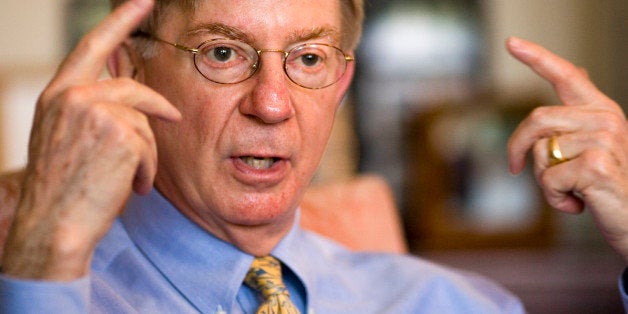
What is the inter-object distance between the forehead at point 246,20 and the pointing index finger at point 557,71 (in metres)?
0.37

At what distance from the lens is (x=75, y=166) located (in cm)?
105

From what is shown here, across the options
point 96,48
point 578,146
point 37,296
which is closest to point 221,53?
point 96,48

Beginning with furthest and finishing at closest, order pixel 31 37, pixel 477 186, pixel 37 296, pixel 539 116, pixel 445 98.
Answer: pixel 445 98, pixel 31 37, pixel 477 186, pixel 539 116, pixel 37 296

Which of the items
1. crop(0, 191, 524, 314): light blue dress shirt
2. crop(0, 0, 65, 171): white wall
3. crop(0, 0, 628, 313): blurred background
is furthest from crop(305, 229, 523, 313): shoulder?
crop(0, 0, 65, 171): white wall

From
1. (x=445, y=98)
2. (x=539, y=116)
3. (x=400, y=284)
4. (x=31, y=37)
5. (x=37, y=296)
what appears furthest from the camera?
(x=445, y=98)

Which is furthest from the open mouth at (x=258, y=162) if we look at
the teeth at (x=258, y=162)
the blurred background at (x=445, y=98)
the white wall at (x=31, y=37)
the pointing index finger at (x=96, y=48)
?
the white wall at (x=31, y=37)

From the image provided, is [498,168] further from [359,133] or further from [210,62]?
[210,62]

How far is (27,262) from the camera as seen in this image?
1.05 metres

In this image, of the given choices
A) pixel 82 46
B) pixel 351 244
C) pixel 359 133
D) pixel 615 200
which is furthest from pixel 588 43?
pixel 82 46

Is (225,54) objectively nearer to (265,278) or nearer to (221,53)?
→ (221,53)

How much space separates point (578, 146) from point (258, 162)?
54cm

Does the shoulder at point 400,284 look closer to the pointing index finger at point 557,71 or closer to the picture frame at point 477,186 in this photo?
the pointing index finger at point 557,71

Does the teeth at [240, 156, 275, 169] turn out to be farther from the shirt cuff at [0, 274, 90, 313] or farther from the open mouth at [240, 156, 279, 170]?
the shirt cuff at [0, 274, 90, 313]

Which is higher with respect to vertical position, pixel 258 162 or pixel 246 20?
pixel 246 20
